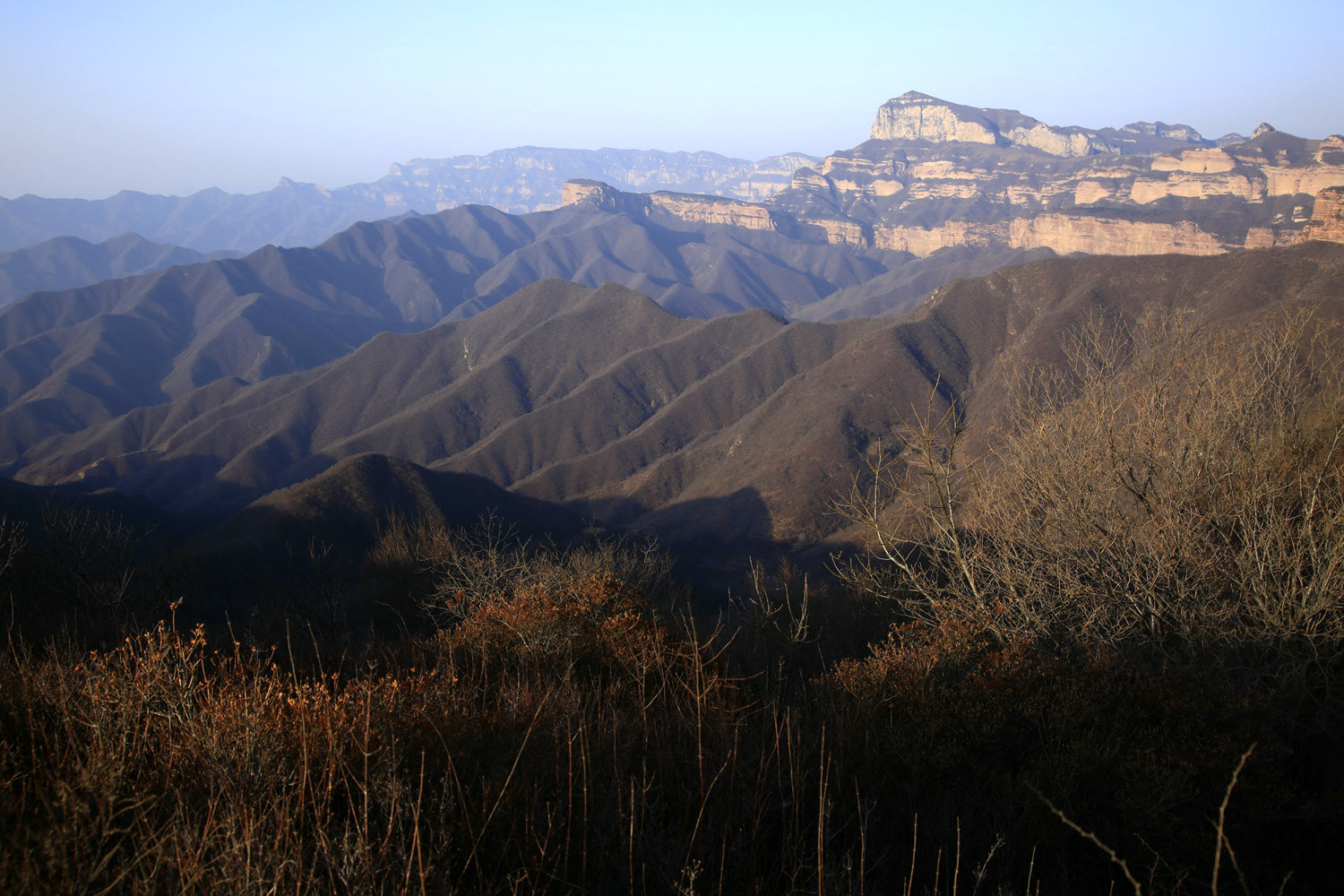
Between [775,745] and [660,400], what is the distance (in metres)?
84.0

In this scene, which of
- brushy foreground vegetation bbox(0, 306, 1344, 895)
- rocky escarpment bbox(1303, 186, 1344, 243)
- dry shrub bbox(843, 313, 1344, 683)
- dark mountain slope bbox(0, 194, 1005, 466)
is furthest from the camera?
dark mountain slope bbox(0, 194, 1005, 466)

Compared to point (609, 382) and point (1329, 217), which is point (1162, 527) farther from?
point (1329, 217)

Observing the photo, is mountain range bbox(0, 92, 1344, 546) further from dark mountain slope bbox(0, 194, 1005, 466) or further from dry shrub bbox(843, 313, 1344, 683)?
dry shrub bbox(843, 313, 1344, 683)

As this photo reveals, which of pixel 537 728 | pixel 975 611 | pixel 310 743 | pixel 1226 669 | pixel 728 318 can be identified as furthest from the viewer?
pixel 728 318

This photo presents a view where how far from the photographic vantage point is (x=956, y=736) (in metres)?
7.45


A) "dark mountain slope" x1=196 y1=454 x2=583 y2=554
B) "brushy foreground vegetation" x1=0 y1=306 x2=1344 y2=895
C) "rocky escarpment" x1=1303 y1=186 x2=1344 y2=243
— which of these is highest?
"rocky escarpment" x1=1303 y1=186 x2=1344 y2=243

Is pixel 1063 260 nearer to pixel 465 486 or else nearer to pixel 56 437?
pixel 465 486

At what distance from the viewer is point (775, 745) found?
18.3 feet

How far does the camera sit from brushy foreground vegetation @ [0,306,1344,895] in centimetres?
459

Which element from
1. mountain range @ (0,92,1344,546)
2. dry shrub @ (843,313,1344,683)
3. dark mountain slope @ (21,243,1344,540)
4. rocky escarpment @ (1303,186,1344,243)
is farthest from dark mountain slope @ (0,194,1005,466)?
dry shrub @ (843,313,1344,683)

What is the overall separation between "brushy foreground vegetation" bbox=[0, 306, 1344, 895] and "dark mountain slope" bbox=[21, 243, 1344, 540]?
40780 mm

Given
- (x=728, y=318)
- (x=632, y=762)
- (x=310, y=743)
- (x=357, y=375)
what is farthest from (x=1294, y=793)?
(x=357, y=375)

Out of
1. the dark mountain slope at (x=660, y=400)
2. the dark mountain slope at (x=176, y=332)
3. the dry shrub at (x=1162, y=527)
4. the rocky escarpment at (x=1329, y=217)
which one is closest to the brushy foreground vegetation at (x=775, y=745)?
the dry shrub at (x=1162, y=527)

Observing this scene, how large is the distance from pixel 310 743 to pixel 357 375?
10970 cm
